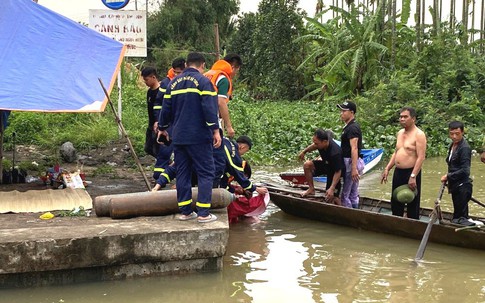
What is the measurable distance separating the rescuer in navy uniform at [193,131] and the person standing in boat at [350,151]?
2.50m

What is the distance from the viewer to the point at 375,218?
26.5ft

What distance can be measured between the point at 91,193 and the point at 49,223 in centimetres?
226

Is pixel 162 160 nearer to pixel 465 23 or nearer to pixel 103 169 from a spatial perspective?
pixel 103 169

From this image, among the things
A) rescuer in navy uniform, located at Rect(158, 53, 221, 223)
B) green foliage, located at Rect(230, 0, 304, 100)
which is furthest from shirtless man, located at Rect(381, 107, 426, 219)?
green foliage, located at Rect(230, 0, 304, 100)

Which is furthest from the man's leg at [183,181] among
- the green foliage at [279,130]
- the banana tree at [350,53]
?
the banana tree at [350,53]

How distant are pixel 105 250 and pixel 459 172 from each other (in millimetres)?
4186

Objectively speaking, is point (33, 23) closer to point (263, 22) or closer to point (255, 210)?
point (255, 210)

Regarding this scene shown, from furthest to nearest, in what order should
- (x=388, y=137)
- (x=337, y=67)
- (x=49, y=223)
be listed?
(x=337, y=67) < (x=388, y=137) < (x=49, y=223)

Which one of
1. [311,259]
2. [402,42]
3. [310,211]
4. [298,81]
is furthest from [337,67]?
[311,259]

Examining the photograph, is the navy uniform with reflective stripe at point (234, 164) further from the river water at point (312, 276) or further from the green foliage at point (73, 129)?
the green foliage at point (73, 129)

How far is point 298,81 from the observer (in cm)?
2773

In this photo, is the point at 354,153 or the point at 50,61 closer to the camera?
the point at 50,61

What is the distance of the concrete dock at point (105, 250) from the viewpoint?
5.68m

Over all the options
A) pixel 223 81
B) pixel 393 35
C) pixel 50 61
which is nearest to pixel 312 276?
pixel 223 81
